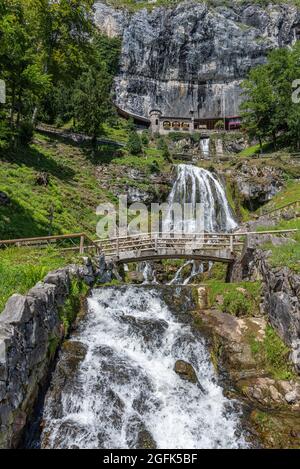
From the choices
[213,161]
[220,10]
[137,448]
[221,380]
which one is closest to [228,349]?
[221,380]

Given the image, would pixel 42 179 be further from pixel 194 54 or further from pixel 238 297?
pixel 194 54

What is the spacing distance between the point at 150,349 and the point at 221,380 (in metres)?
2.43

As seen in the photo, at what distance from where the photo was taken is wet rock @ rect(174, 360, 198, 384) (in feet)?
35.4

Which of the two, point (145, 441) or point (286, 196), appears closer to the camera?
point (145, 441)

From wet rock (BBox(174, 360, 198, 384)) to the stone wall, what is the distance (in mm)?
3758

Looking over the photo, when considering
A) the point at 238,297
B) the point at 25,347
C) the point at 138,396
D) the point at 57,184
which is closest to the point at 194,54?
the point at 57,184

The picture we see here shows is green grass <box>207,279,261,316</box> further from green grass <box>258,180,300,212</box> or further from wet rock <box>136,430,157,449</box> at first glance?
green grass <box>258,180,300,212</box>

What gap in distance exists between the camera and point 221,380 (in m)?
11.0

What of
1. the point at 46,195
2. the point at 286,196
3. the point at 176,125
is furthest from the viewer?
the point at 176,125

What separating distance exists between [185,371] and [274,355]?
122 inches

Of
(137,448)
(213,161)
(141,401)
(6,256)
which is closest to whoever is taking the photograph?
(137,448)

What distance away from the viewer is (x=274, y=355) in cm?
1171

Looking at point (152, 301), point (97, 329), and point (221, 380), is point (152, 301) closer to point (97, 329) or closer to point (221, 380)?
point (97, 329)

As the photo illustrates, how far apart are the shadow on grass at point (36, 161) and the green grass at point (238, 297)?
2075cm
